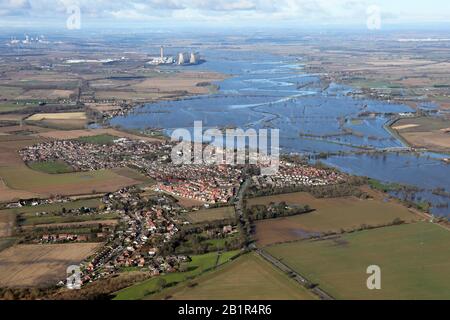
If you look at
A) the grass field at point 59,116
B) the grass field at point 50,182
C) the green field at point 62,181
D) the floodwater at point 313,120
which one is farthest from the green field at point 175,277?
the grass field at point 59,116

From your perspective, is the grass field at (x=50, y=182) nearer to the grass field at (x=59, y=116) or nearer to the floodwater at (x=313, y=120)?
the floodwater at (x=313, y=120)

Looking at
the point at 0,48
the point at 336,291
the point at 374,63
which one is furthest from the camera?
the point at 0,48

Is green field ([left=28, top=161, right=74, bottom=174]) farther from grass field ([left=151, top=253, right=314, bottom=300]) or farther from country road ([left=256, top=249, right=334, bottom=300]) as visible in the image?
grass field ([left=151, top=253, right=314, bottom=300])

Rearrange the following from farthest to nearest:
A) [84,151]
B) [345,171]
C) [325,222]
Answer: [84,151] → [345,171] → [325,222]

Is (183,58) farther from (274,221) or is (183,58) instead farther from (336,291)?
(336,291)

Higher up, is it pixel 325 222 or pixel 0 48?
pixel 0 48

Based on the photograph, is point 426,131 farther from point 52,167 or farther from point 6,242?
point 6,242

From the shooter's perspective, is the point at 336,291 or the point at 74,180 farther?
the point at 74,180

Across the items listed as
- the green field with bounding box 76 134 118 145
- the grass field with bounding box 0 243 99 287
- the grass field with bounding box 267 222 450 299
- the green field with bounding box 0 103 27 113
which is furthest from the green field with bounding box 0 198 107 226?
the green field with bounding box 0 103 27 113

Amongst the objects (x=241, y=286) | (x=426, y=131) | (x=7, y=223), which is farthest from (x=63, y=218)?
(x=426, y=131)

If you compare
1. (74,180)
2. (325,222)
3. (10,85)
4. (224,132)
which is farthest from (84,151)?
(10,85)
